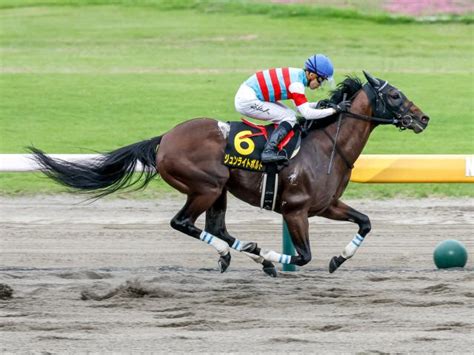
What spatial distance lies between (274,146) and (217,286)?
3.70 feet

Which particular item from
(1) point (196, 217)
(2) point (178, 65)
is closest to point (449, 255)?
(1) point (196, 217)

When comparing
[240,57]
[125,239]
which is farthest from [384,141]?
[240,57]

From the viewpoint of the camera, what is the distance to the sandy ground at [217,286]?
6.75m

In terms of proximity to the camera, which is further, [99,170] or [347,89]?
[99,170]

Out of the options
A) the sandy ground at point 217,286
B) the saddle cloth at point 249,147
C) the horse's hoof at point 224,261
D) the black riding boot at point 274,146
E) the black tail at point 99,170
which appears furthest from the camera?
the black tail at point 99,170

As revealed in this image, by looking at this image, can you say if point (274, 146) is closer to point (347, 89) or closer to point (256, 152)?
point (256, 152)

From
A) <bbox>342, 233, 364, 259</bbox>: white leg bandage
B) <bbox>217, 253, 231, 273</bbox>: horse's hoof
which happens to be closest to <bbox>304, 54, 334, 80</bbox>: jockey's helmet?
<bbox>342, 233, 364, 259</bbox>: white leg bandage

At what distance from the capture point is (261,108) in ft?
28.2

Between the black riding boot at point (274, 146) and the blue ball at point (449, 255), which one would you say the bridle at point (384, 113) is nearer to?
the black riding boot at point (274, 146)

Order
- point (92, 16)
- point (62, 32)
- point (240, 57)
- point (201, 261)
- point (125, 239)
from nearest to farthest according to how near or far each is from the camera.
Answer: point (201, 261)
point (125, 239)
point (240, 57)
point (62, 32)
point (92, 16)

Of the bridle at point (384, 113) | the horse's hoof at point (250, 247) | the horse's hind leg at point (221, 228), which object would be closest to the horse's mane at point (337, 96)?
the bridle at point (384, 113)

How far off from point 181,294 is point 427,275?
198cm

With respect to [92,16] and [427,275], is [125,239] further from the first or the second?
[92,16]

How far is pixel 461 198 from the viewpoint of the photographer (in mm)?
12195
